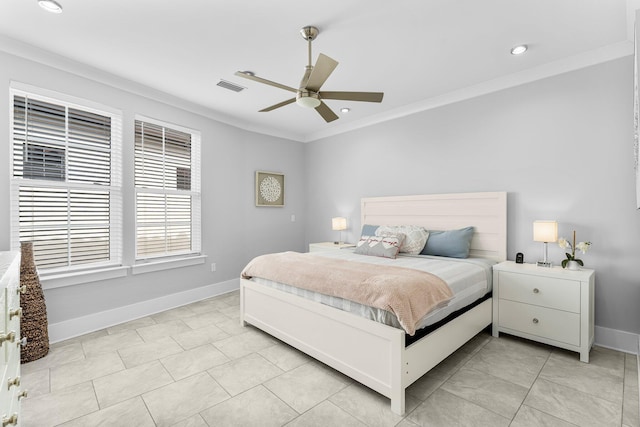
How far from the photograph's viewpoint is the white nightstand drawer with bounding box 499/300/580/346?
2416 millimetres

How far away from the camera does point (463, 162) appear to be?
351 cm

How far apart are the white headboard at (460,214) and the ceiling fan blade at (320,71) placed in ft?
7.22

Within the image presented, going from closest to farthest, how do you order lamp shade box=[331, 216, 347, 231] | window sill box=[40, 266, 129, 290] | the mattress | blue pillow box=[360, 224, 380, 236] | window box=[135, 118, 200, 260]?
the mattress → window sill box=[40, 266, 129, 290] → window box=[135, 118, 200, 260] → blue pillow box=[360, 224, 380, 236] → lamp shade box=[331, 216, 347, 231]

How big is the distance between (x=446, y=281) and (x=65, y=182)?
352 centimetres

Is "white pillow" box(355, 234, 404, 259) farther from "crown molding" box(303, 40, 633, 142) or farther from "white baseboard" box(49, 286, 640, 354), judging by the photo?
"white baseboard" box(49, 286, 640, 354)

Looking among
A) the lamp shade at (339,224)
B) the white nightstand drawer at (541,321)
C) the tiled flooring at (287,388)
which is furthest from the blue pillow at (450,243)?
the lamp shade at (339,224)

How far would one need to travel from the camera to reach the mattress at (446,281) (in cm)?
198

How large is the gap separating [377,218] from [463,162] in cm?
133

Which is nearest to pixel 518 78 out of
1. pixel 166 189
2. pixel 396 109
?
pixel 396 109

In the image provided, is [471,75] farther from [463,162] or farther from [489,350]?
[489,350]

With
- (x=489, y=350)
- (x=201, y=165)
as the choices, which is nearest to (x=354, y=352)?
(x=489, y=350)

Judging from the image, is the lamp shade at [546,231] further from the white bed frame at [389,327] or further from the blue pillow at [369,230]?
the blue pillow at [369,230]

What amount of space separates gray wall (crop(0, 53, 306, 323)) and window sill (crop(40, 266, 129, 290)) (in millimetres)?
58

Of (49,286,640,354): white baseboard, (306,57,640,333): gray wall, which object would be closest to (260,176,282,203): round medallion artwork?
(49,286,640,354): white baseboard
